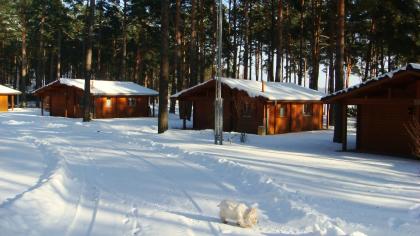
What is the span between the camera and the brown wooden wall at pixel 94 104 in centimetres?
3722

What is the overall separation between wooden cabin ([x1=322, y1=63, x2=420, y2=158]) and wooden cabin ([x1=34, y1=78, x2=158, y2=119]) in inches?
905

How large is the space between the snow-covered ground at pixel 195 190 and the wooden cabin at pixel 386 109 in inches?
55.5

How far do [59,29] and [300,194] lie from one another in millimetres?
47892

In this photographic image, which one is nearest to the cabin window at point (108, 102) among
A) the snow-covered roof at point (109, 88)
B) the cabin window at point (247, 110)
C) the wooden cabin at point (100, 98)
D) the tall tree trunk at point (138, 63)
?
the wooden cabin at point (100, 98)

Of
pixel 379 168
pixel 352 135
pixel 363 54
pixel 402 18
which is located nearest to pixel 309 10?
pixel 363 54

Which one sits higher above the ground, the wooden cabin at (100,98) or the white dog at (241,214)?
the wooden cabin at (100,98)

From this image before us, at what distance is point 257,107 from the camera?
2492 centimetres

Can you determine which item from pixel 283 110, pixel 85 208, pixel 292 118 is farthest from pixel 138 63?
pixel 85 208

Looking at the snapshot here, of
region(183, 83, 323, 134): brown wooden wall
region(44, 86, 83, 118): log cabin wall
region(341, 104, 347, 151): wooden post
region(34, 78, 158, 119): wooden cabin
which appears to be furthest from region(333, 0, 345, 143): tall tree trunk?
region(44, 86, 83, 118): log cabin wall

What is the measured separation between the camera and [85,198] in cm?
823

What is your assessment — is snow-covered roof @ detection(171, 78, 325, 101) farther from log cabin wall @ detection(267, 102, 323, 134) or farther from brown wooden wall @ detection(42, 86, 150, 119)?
brown wooden wall @ detection(42, 86, 150, 119)

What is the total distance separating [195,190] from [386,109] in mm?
10670

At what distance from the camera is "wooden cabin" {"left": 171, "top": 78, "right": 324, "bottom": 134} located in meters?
24.6

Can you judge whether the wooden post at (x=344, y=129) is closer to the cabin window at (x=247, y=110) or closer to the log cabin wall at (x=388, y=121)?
the log cabin wall at (x=388, y=121)
